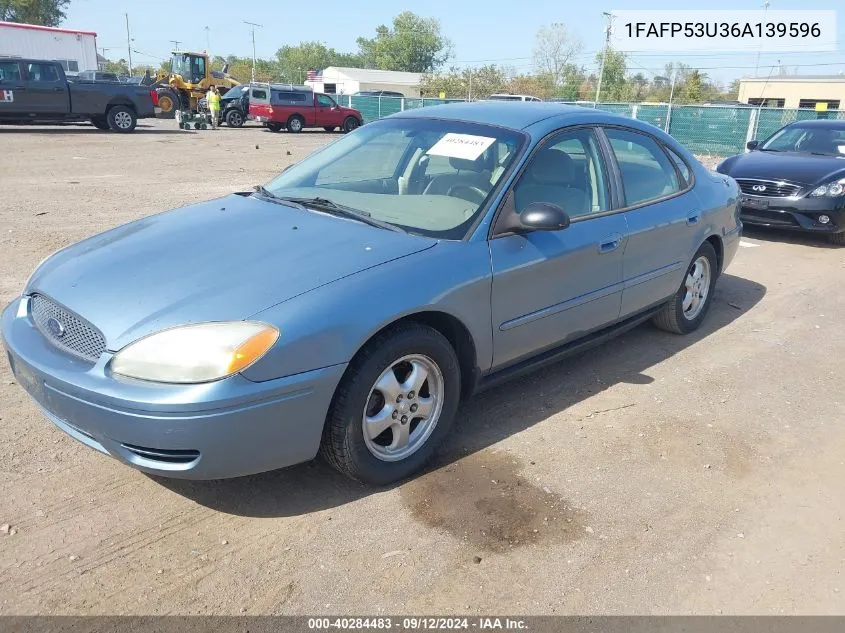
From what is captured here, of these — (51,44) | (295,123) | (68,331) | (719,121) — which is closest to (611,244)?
(68,331)

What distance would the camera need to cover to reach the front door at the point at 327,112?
27.6m

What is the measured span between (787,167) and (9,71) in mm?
19654

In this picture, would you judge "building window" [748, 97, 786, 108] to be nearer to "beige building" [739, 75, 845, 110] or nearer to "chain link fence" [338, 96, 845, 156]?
"beige building" [739, 75, 845, 110]

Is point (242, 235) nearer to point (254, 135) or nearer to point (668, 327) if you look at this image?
point (668, 327)

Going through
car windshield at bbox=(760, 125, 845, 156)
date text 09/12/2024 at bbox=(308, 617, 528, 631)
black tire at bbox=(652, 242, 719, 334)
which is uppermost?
car windshield at bbox=(760, 125, 845, 156)

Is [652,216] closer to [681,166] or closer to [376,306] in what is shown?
[681,166]

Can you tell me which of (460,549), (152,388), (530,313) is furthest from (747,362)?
(152,388)

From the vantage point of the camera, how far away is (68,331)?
107 inches

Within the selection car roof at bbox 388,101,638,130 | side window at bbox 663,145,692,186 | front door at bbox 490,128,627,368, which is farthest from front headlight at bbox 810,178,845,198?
front door at bbox 490,128,627,368

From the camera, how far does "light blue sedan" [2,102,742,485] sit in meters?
2.50

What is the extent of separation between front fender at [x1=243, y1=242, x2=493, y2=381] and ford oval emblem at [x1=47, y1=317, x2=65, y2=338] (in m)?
0.85

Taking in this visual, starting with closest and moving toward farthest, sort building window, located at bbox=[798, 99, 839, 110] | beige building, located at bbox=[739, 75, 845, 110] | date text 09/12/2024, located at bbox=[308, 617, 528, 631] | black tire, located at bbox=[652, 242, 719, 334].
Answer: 1. date text 09/12/2024, located at bbox=[308, 617, 528, 631]
2. black tire, located at bbox=[652, 242, 719, 334]
3. building window, located at bbox=[798, 99, 839, 110]
4. beige building, located at bbox=[739, 75, 845, 110]

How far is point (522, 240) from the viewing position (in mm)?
3395

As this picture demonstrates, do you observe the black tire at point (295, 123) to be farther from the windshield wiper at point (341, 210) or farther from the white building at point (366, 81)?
the white building at point (366, 81)
